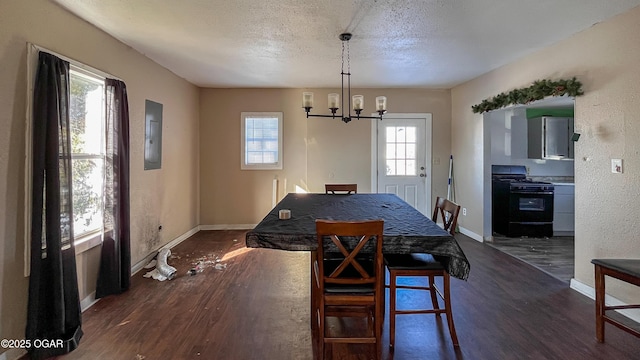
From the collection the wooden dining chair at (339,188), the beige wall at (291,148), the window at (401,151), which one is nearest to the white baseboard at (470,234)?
the beige wall at (291,148)

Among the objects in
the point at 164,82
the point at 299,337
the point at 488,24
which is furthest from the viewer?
the point at 164,82

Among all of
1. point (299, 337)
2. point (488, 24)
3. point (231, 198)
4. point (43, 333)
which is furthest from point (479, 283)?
point (231, 198)

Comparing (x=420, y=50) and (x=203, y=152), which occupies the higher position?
(x=420, y=50)

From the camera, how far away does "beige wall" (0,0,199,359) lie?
2.03 metres

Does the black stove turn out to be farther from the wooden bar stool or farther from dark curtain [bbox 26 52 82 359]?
dark curtain [bbox 26 52 82 359]

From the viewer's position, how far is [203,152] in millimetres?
5734

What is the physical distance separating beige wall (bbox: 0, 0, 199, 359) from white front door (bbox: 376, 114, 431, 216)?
330 cm

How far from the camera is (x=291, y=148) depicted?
18.8ft

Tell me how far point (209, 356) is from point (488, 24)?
3483mm

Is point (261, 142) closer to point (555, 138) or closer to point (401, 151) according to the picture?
point (401, 151)

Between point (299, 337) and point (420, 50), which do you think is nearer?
point (299, 337)

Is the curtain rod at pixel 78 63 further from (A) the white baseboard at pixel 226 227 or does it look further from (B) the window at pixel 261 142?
(A) the white baseboard at pixel 226 227

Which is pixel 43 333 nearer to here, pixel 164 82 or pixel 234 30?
pixel 234 30

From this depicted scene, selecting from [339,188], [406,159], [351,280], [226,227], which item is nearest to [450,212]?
[351,280]
